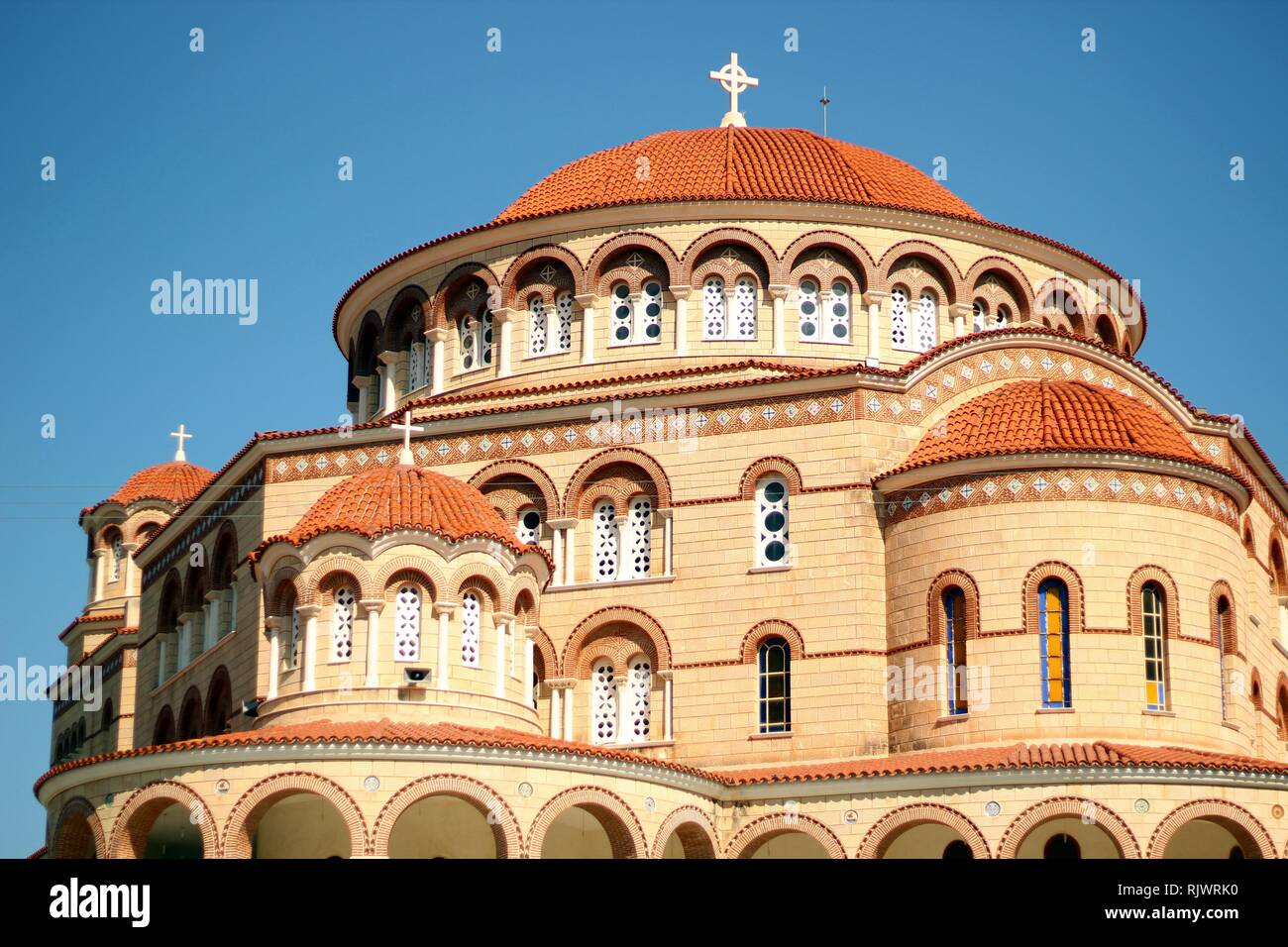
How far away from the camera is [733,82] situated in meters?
49.0

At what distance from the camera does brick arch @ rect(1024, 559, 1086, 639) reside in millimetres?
35344

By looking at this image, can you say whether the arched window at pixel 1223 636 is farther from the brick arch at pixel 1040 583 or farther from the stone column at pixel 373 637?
the stone column at pixel 373 637

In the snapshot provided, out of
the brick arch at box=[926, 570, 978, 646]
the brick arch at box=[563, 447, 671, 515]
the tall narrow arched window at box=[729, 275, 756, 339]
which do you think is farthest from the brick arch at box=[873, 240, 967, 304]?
the brick arch at box=[926, 570, 978, 646]

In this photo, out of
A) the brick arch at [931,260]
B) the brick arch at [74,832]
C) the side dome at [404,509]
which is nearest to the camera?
the brick arch at [74,832]

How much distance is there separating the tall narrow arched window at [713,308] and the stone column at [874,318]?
2.71 meters

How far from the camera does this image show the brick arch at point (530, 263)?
43062 mm

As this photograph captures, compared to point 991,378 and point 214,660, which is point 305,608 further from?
point 991,378

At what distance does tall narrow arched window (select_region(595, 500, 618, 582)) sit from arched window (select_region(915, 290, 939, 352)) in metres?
7.48

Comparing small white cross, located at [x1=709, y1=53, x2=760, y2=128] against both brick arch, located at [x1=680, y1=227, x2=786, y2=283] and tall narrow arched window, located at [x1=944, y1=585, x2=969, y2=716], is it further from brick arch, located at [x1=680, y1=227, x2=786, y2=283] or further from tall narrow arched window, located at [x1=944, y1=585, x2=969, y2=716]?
tall narrow arched window, located at [x1=944, y1=585, x2=969, y2=716]

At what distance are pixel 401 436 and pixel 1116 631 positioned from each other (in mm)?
13140

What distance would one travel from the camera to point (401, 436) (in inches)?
1587

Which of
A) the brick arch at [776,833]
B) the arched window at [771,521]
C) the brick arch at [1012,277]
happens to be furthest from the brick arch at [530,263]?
the brick arch at [776,833]

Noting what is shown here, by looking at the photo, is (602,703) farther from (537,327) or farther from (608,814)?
(537,327)

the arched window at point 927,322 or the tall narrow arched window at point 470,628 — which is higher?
the arched window at point 927,322
